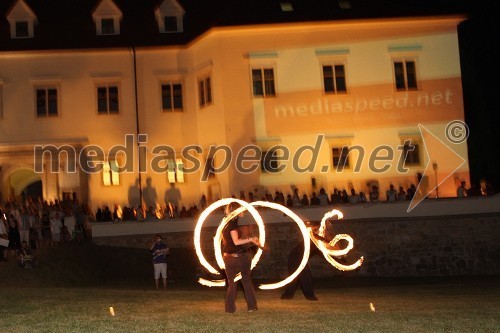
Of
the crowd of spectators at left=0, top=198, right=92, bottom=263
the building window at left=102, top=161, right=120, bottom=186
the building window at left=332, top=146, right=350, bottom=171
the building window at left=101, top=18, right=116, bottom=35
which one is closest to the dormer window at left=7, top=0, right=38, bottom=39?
the building window at left=101, top=18, right=116, bottom=35

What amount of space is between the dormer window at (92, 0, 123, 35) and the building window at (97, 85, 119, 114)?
11.3 feet

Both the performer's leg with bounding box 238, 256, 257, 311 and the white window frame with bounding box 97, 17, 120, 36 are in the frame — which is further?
the white window frame with bounding box 97, 17, 120, 36

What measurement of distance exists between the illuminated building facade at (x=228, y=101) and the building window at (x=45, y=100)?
0.25 feet

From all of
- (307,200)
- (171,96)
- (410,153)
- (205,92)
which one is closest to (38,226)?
(307,200)

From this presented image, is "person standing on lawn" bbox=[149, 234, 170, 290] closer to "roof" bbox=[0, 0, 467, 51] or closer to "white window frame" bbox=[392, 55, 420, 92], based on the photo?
"roof" bbox=[0, 0, 467, 51]

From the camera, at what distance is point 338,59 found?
4028 cm

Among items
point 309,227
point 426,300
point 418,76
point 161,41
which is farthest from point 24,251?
point 418,76

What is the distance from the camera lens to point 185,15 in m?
44.2

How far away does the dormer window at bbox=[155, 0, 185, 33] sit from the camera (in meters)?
43.6

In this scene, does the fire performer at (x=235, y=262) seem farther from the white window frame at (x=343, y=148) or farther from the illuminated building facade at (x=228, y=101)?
the white window frame at (x=343, y=148)

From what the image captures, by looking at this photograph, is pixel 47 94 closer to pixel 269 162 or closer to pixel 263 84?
pixel 263 84

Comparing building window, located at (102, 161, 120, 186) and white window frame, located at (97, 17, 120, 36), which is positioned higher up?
white window frame, located at (97, 17, 120, 36)

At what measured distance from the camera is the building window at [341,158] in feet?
130

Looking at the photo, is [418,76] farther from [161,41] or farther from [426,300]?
[426,300]
